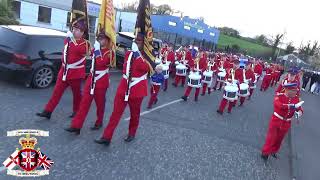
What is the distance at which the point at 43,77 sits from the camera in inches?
413

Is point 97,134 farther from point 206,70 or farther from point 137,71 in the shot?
point 206,70

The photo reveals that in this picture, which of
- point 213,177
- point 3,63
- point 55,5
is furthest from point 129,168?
point 55,5

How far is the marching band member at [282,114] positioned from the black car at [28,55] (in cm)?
599

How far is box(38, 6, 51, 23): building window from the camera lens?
1500 inches

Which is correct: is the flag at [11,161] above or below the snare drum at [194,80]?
below

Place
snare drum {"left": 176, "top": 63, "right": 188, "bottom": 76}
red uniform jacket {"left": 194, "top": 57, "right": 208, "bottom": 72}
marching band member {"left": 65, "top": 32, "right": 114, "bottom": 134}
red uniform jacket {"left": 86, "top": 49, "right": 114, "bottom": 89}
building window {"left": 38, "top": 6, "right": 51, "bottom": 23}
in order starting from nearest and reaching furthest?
marching band member {"left": 65, "top": 32, "right": 114, "bottom": 134} → red uniform jacket {"left": 86, "top": 49, "right": 114, "bottom": 89} → red uniform jacket {"left": 194, "top": 57, "right": 208, "bottom": 72} → snare drum {"left": 176, "top": 63, "right": 188, "bottom": 76} → building window {"left": 38, "top": 6, "right": 51, "bottom": 23}

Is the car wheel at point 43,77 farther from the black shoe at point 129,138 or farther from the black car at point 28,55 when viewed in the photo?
the black shoe at point 129,138

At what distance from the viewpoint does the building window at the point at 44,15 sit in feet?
125

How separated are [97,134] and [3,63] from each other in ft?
13.0

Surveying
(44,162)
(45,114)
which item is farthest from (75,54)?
(44,162)

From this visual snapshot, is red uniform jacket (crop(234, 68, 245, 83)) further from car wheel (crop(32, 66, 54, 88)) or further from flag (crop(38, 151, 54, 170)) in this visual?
flag (crop(38, 151, 54, 170))

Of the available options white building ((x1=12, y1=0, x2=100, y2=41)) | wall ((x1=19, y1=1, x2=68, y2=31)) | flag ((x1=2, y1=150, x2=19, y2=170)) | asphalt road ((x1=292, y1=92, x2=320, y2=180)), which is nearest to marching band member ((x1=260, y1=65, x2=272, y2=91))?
A: asphalt road ((x1=292, y1=92, x2=320, y2=180))

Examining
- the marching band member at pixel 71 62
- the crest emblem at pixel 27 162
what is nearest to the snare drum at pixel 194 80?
the marching band member at pixel 71 62

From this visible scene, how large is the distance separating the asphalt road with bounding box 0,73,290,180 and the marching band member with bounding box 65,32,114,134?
34cm
